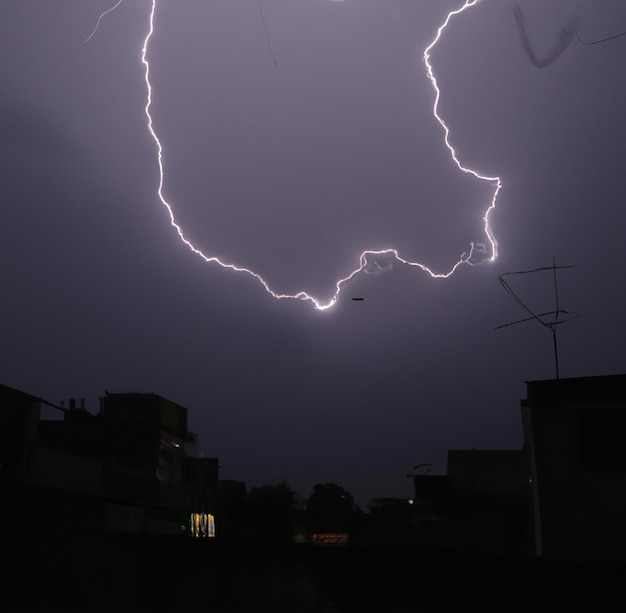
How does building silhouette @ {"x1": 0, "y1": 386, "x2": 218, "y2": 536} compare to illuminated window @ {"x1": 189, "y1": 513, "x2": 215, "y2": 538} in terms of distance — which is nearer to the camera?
building silhouette @ {"x1": 0, "y1": 386, "x2": 218, "y2": 536}

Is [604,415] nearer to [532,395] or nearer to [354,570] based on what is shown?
[532,395]

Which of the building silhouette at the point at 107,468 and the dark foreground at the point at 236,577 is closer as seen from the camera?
the dark foreground at the point at 236,577

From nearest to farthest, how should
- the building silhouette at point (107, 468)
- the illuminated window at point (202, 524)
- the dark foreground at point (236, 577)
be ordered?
the dark foreground at point (236, 577)
the building silhouette at point (107, 468)
the illuminated window at point (202, 524)

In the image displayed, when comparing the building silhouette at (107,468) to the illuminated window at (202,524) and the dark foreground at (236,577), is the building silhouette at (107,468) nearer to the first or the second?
the illuminated window at (202,524)

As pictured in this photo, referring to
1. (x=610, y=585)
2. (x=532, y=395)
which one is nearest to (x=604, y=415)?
(x=532, y=395)

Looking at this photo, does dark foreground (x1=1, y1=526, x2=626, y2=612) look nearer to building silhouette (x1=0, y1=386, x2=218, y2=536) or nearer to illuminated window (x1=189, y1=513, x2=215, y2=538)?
building silhouette (x1=0, y1=386, x2=218, y2=536)

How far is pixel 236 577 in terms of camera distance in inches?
365

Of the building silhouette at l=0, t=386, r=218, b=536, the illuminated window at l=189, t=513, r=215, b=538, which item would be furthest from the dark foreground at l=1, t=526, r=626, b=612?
the illuminated window at l=189, t=513, r=215, b=538

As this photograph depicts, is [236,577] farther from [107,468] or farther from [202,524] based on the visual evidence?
[202,524]

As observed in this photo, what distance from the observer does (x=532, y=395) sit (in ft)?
57.9

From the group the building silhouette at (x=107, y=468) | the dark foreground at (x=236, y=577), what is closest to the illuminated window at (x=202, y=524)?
the building silhouette at (x=107, y=468)

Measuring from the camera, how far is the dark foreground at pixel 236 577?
29.9 feet

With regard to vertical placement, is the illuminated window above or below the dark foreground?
above

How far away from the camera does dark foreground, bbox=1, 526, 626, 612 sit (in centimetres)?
911
